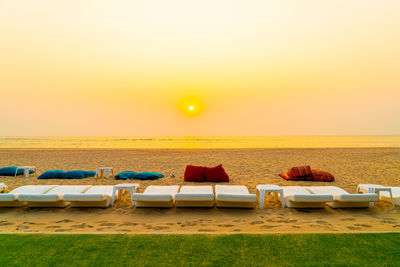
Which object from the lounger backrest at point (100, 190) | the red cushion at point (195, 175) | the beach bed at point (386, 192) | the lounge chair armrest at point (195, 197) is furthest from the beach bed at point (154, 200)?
the beach bed at point (386, 192)

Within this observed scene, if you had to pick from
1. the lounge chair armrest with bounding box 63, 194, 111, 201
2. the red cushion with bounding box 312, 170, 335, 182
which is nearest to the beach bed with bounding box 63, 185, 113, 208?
the lounge chair armrest with bounding box 63, 194, 111, 201

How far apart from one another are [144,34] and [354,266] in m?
20.3

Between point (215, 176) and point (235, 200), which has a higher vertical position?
point (235, 200)

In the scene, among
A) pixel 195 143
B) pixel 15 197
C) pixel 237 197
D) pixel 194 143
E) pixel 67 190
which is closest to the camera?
pixel 237 197

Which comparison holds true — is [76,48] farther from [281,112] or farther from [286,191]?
[281,112]

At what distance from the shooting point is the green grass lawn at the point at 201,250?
3.06 m

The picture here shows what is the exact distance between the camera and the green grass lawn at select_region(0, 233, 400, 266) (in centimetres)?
306

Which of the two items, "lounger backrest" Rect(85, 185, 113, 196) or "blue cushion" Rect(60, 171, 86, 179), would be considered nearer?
"lounger backrest" Rect(85, 185, 113, 196)

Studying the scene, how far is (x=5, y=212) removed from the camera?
17.5 feet

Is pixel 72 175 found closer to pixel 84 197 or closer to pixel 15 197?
pixel 15 197

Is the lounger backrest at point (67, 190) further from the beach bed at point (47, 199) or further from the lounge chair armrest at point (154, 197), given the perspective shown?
the lounge chair armrest at point (154, 197)

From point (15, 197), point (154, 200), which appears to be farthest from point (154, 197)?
point (15, 197)

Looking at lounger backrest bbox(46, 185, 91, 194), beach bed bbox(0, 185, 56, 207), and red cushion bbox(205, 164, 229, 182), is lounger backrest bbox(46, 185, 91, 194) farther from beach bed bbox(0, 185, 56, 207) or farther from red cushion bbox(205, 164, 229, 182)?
red cushion bbox(205, 164, 229, 182)

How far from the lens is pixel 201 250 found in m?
3.34
